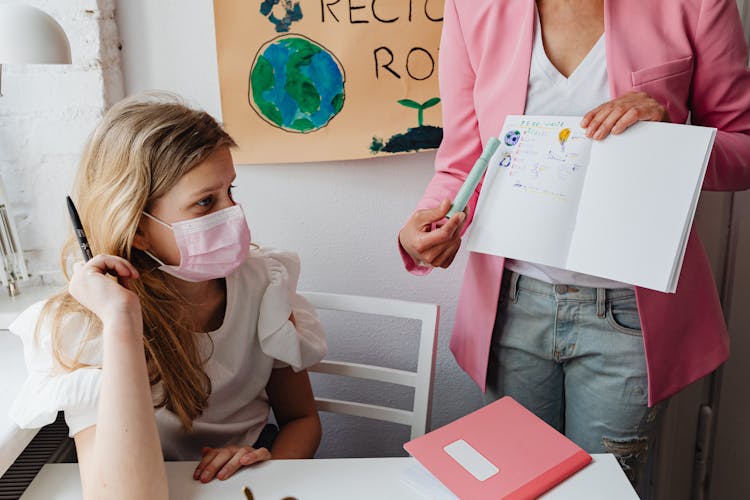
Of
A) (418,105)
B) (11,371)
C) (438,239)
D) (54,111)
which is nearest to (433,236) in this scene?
(438,239)

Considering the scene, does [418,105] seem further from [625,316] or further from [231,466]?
[231,466]

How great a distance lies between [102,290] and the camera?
2.72 feet

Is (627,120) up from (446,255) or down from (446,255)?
up

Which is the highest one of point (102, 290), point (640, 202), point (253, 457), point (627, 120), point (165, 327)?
point (627, 120)

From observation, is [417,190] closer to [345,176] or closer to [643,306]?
[345,176]

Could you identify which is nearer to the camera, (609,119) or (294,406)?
(609,119)

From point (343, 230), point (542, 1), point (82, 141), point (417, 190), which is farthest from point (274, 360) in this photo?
point (542, 1)

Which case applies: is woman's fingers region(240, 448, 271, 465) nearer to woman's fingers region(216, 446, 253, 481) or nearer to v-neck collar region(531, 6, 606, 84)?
woman's fingers region(216, 446, 253, 481)

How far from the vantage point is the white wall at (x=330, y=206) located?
139cm

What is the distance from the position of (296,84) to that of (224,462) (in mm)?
879

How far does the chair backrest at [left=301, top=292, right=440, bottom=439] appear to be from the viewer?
1.19 metres

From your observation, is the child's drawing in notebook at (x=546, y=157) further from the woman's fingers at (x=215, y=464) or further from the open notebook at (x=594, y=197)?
the woman's fingers at (x=215, y=464)

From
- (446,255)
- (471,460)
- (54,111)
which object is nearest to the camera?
(471,460)

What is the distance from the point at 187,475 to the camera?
0.81 meters
